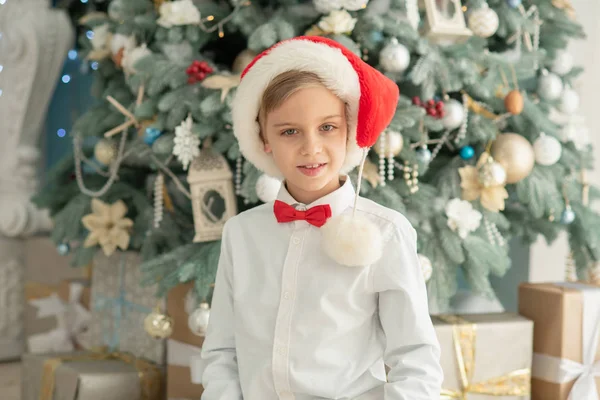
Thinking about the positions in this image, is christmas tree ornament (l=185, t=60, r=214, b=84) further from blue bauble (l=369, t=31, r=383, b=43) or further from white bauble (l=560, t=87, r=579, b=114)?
white bauble (l=560, t=87, r=579, b=114)

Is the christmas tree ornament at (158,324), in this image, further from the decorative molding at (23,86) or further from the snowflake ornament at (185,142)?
the decorative molding at (23,86)

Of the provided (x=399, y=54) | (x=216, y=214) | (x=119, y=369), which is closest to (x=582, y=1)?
(x=399, y=54)

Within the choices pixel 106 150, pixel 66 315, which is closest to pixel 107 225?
pixel 106 150

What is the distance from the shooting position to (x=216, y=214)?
2.05 metres

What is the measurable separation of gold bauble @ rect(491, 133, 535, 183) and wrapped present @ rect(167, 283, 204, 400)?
0.94 metres

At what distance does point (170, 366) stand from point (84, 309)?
2.02ft

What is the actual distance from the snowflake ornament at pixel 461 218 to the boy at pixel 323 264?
2.54 ft

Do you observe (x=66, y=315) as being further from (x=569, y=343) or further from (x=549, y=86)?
(x=549, y=86)

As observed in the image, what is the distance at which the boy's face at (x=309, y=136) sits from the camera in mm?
1106

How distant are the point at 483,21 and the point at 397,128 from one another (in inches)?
18.1

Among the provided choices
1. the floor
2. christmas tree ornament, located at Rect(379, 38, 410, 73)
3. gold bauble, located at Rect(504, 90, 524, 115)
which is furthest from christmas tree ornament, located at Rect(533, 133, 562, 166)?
the floor

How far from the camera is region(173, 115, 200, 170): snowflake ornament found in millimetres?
1846

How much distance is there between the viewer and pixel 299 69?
3.65 ft

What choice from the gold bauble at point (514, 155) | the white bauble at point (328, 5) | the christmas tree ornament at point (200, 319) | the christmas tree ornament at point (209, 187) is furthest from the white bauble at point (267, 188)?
the gold bauble at point (514, 155)
